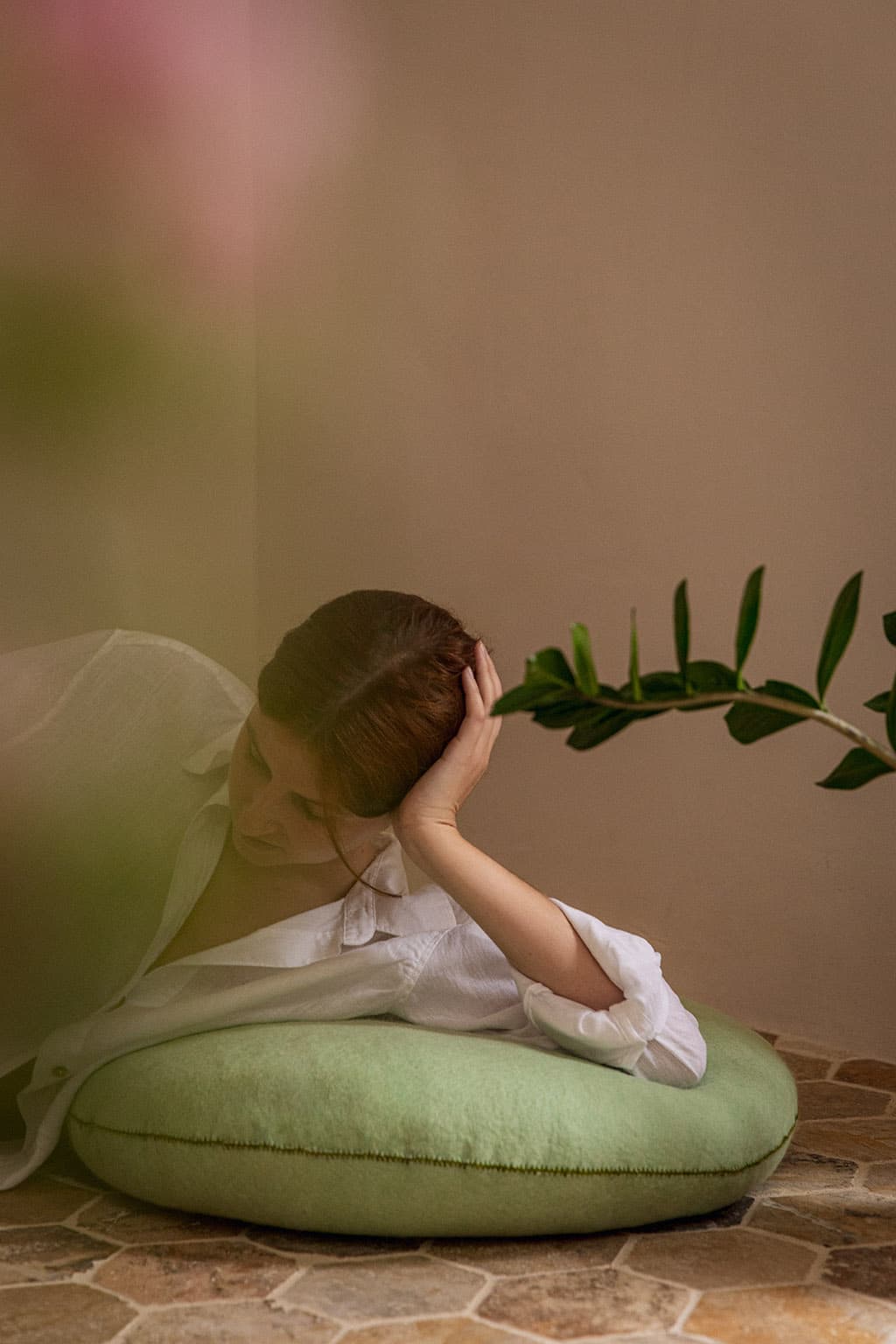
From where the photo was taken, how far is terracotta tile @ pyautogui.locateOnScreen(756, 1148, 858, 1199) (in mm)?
1681

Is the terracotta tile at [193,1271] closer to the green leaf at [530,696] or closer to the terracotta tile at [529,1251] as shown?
the terracotta tile at [529,1251]

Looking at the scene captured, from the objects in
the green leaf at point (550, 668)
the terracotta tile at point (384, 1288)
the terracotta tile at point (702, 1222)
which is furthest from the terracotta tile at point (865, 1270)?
the green leaf at point (550, 668)

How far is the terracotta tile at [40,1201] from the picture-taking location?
1537 mm

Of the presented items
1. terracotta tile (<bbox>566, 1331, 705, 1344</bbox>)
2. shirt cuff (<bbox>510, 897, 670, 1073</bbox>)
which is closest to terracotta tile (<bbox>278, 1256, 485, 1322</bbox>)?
terracotta tile (<bbox>566, 1331, 705, 1344</bbox>)

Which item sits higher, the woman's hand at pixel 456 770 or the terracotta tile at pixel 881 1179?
the woman's hand at pixel 456 770

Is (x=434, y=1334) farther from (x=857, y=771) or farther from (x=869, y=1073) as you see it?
(x=869, y=1073)

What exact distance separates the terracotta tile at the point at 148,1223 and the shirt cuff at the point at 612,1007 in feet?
1.35

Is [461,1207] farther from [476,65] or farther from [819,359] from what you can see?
[476,65]

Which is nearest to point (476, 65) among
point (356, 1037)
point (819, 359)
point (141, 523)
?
point (819, 359)

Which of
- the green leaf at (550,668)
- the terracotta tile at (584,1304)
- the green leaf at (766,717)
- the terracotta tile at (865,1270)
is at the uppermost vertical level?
the green leaf at (550,668)

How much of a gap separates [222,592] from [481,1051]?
5.50 feet

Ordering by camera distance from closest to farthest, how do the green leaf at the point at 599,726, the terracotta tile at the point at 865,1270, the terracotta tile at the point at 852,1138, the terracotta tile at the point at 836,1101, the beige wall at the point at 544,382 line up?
1. the green leaf at the point at 599,726
2. the terracotta tile at the point at 865,1270
3. the terracotta tile at the point at 852,1138
4. the terracotta tile at the point at 836,1101
5. the beige wall at the point at 544,382

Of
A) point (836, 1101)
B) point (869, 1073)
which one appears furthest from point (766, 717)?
point (869, 1073)

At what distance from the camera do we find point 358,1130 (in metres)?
1.45
